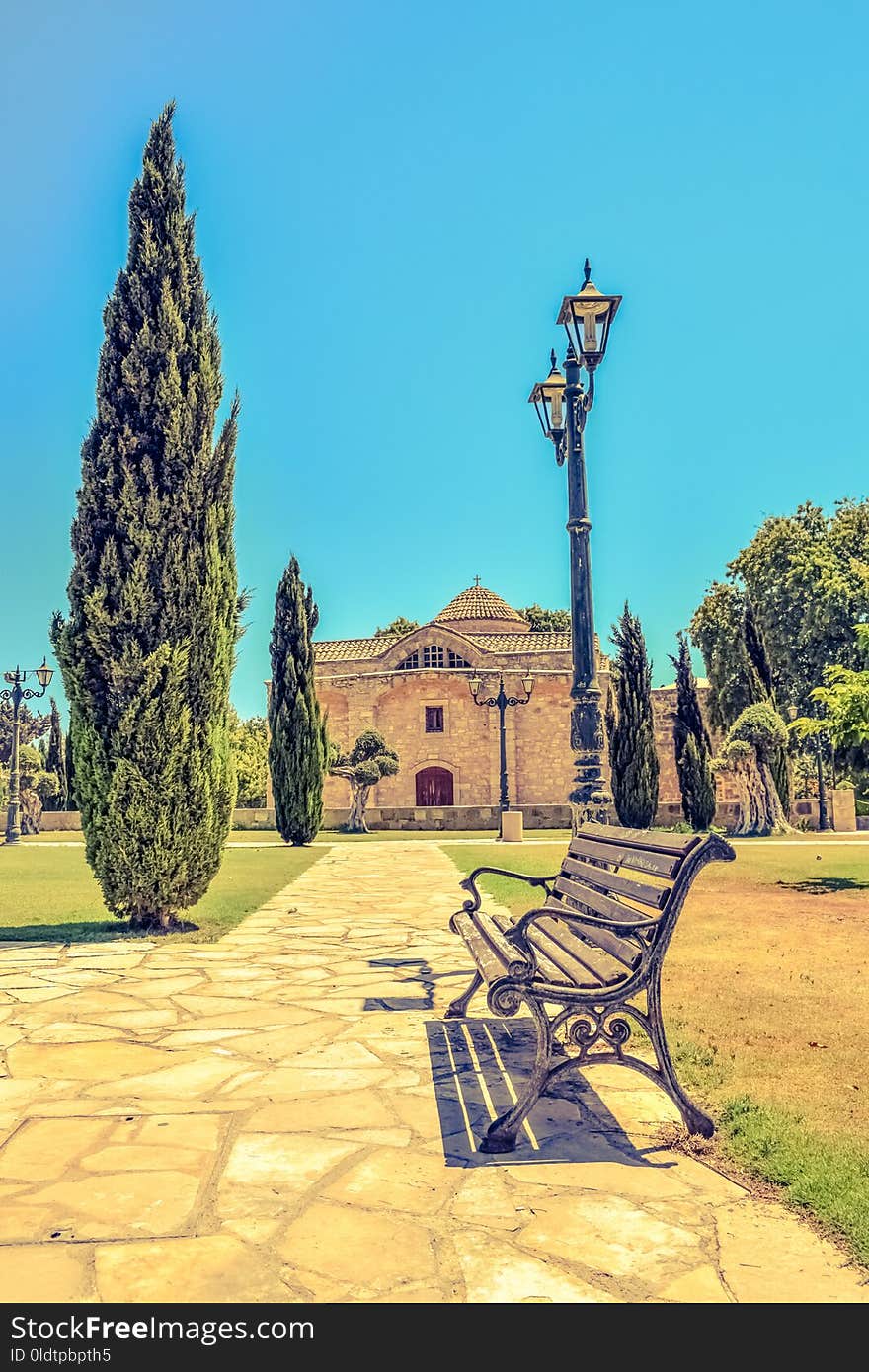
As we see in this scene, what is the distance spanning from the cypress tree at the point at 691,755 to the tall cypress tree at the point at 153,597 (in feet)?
65.4

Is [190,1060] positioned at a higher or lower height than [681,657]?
lower

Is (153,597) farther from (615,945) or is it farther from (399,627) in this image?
(399,627)

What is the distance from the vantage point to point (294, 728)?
23.6 metres

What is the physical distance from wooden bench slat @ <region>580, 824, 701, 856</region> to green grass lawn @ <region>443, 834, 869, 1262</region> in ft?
3.44

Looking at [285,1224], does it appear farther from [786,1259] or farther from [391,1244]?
[786,1259]

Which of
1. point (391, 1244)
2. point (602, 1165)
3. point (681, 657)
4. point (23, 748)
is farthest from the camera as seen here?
point (23, 748)

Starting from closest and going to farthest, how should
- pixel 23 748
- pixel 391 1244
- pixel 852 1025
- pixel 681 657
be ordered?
1. pixel 391 1244
2. pixel 852 1025
3. pixel 681 657
4. pixel 23 748

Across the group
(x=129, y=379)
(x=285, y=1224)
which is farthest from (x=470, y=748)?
(x=285, y=1224)

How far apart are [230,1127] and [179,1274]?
3.88 ft

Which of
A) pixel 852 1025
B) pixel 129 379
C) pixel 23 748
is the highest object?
pixel 129 379

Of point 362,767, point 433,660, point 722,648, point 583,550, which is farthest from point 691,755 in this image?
point 583,550

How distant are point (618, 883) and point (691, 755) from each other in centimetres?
2339

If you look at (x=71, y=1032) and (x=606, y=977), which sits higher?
(x=606, y=977)
